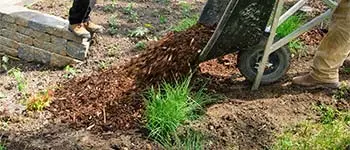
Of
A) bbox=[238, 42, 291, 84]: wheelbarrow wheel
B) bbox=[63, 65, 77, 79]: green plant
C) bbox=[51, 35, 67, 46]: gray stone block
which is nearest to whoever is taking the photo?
bbox=[238, 42, 291, 84]: wheelbarrow wheel

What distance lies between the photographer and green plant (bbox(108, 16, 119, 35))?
6.01 m

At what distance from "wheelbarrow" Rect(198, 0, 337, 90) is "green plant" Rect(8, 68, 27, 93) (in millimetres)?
1612

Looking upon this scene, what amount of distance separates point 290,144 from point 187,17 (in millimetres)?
2887

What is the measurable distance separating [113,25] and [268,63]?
2.07 m

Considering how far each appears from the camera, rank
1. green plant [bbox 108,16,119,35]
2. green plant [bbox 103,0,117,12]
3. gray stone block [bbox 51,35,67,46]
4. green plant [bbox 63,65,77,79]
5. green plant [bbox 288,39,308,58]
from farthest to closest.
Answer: green plant [bbox 103,0,117,12] < green plant [bbox 108,16,119,35] < gray stone block [bbox 51,35,67,46] < green plant [bbox 288,39,308,58] < green plant [bbox 63,65,77,79]

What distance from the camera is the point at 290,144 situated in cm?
387

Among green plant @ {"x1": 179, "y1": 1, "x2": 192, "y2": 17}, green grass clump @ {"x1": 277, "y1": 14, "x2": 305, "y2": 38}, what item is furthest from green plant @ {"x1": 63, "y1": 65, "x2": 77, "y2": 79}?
green grass clump @ {"x1": 277, "y1": 14, "x2": 305, "y2": 38}

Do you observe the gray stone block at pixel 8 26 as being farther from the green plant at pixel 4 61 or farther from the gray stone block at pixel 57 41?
the gray stone block at pixel 57 41

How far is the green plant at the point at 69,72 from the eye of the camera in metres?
5.29

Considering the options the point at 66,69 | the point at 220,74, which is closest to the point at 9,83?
the point at 66,69

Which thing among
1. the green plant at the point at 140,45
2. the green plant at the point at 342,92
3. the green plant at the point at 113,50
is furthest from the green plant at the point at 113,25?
the green plant at the point at 342,92

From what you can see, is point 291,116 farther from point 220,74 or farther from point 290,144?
point 220,74

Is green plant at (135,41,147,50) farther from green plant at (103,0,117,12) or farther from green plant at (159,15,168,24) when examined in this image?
green plant at (103,0,117,12)

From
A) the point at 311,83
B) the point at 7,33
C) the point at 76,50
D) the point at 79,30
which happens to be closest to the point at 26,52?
the point at 7,33
